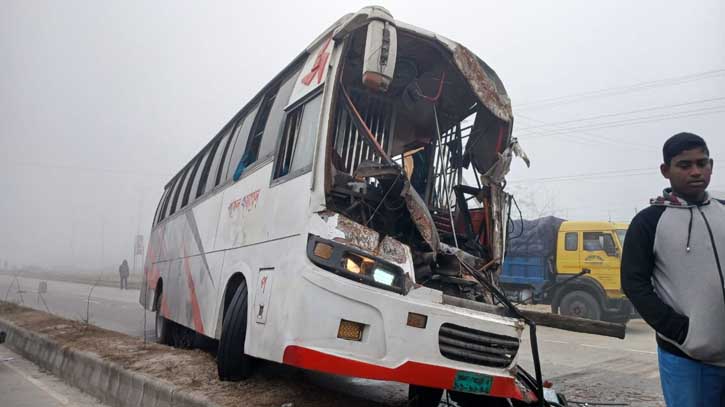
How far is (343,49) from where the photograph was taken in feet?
13.2

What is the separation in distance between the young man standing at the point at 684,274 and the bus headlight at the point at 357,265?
55.2 inches

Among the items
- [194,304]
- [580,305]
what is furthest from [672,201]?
[580,305]

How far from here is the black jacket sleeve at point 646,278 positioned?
2256 millimetres

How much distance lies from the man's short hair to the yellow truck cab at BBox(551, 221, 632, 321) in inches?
426

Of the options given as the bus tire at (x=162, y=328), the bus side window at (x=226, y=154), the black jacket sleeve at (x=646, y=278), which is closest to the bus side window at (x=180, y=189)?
the bus tire at (x=162, y=328)

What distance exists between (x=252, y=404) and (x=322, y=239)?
1.33 meters

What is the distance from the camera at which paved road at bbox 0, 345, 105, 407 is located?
5.67 meters

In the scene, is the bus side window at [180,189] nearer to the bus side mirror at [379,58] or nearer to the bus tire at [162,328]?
the bus tire at [162,328]

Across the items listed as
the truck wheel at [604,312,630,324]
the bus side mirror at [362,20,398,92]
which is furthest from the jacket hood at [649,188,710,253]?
the truck wheel at [604,312,630,324]

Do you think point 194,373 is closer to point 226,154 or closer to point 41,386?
point 226,154

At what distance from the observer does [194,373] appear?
491 cm

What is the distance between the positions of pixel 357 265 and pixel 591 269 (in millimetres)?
11459

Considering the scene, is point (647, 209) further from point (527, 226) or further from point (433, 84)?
point (527, 226)

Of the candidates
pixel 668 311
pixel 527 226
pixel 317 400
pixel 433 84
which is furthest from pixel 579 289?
pixel 668 311
